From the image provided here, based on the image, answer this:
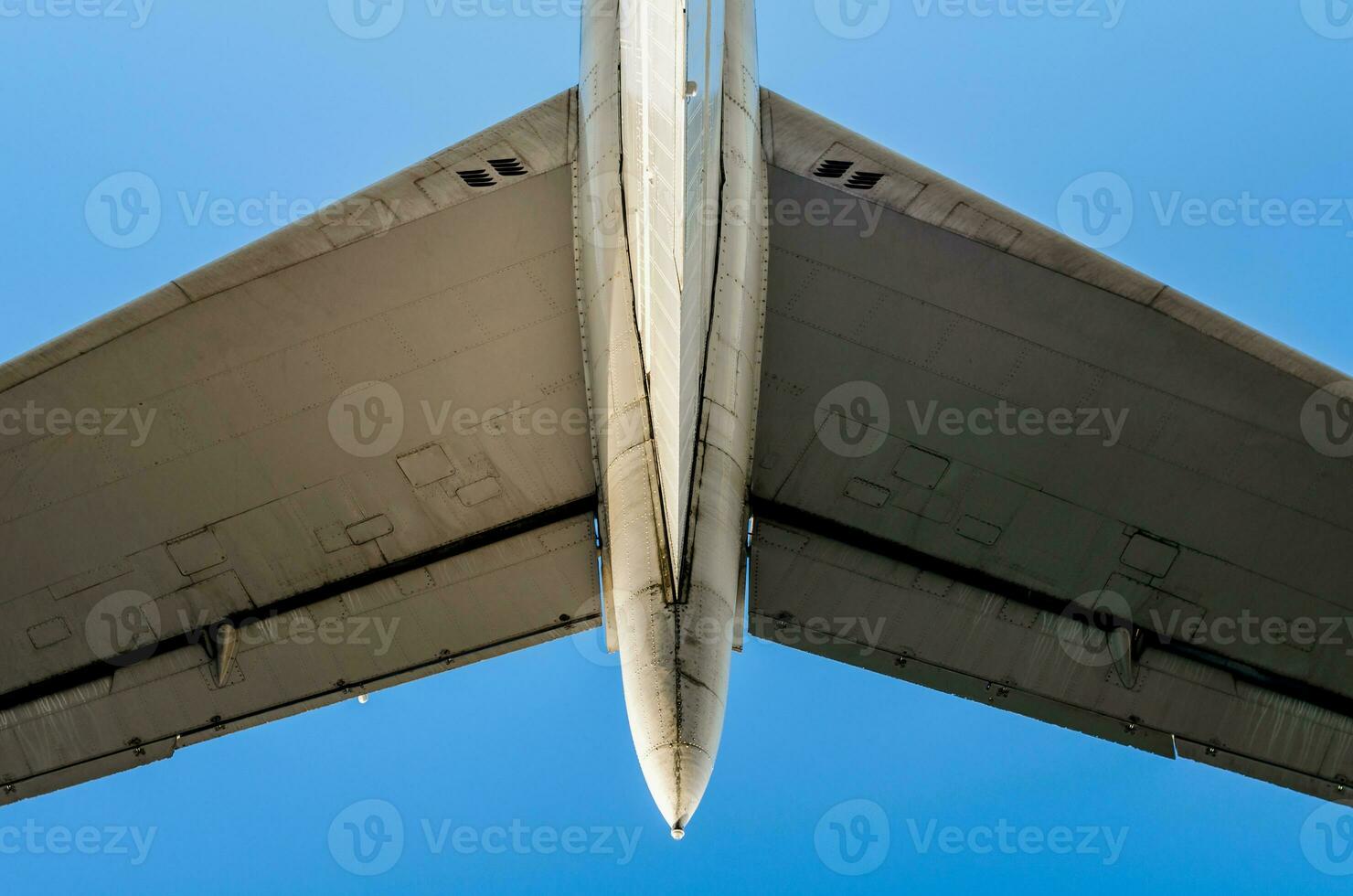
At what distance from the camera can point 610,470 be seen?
406 inches

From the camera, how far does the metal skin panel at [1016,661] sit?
35.5 feet

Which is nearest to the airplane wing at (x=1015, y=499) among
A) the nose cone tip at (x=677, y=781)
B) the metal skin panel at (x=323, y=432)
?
the metal skin panel at (x=323, y=432)

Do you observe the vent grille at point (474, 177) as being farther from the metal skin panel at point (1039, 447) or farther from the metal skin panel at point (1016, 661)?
the metal skin panel at point (1016, 661)

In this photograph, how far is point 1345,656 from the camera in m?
10.9

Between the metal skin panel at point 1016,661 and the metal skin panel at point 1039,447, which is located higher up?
the metal skin panel at point 1039,447

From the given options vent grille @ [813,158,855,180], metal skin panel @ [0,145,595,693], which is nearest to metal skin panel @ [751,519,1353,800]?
metal skin panel @ [0,145,595,693]

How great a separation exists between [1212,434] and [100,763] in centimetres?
1119

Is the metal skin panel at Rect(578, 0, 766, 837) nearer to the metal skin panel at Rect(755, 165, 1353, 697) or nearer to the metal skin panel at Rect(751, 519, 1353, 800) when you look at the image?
the metal skin panel at Rect(755, 165, 1353, 697)

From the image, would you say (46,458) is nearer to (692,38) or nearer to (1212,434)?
(692,38)

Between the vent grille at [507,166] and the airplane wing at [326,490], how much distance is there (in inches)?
0.8

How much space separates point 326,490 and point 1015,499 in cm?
680

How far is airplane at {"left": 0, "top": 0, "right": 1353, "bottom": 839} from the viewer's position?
1056 cm

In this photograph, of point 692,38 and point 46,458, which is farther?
point 46,458

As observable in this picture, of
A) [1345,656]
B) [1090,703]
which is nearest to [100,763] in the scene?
[1090,703]
